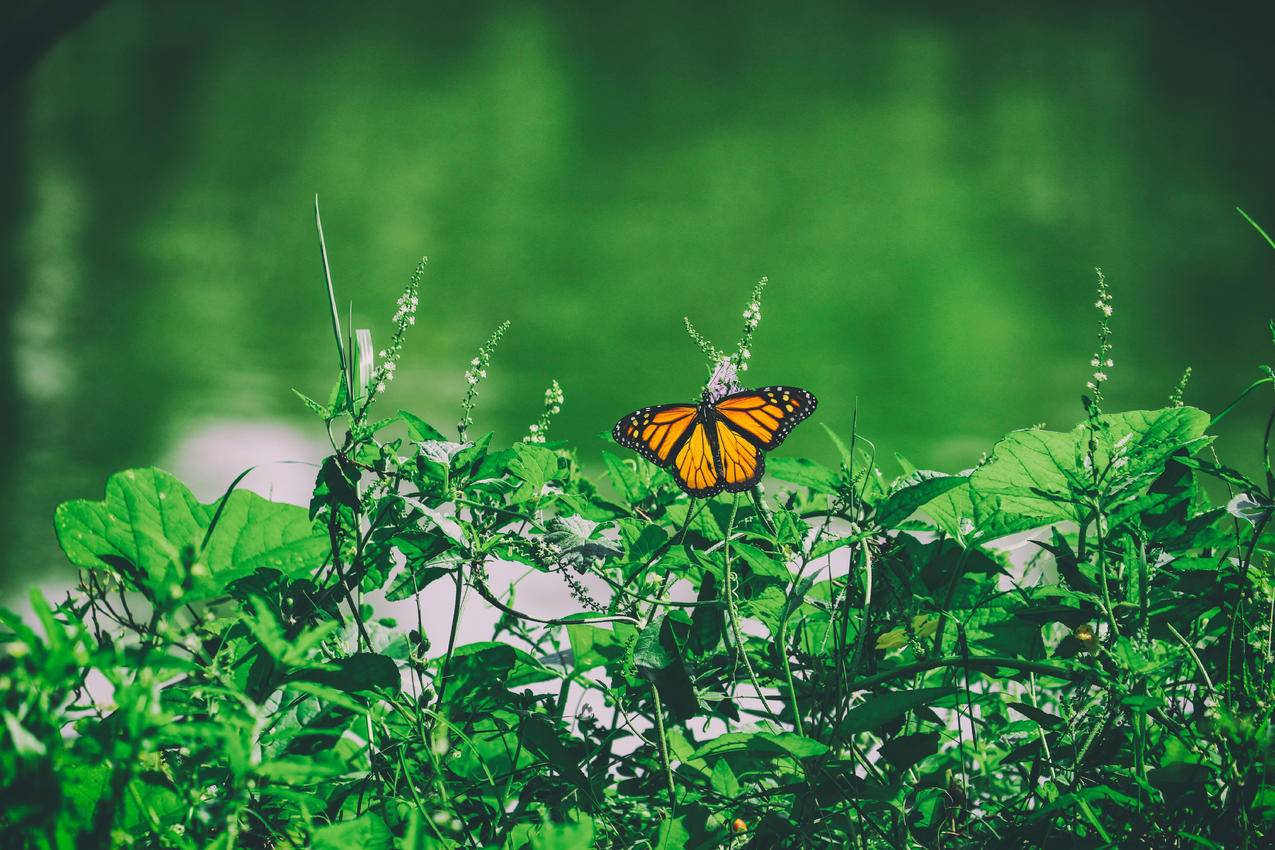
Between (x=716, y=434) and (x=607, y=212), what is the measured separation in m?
0.85

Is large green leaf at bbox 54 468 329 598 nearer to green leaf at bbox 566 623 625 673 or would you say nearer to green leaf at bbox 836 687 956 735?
green leaf at bbox 566 623 625 673

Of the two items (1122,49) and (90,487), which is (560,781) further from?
(1122,49)

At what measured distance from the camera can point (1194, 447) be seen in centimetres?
57

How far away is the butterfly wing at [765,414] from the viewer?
2.98 ft

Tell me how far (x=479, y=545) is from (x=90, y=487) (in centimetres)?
123

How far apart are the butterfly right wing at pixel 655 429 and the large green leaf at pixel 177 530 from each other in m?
0.36

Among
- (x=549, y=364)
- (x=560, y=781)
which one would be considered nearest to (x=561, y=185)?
(x=549, y=364)

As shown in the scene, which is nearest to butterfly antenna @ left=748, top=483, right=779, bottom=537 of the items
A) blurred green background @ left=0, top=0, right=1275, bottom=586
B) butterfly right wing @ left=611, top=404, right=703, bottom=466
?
butterfly right wing @ left=611, top=404, right=703, bottom=466

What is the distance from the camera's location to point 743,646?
22.9 inches

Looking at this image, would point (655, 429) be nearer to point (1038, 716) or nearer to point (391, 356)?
point (391, 356)

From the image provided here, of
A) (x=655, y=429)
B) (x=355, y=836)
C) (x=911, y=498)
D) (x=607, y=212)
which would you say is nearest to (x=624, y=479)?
(x=655, y=429)

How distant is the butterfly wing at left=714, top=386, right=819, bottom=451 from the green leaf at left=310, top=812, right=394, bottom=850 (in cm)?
57

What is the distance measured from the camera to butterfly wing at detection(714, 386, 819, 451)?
908 millimetres

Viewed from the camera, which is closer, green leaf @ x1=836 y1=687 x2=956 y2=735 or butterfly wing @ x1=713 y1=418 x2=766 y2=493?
green leaf @ x1=836 y1=687 x2=956 y2=735
